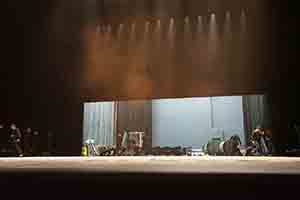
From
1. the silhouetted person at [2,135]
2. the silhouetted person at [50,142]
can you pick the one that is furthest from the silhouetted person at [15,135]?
the silhouetted person at [50,142]

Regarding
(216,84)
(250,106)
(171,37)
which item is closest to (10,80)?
(171,37)

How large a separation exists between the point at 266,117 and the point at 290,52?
46 cm

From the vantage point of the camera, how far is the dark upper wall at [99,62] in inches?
99.0

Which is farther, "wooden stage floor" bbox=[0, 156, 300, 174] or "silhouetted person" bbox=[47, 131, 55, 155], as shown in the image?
"silhouetted person" bbox=[47, 131, 55, 155]

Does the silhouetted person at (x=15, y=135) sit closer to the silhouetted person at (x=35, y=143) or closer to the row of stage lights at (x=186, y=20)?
the silhouetted person at (x=35, y=143)

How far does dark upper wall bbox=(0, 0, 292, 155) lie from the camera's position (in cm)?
251

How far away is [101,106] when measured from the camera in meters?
2.68

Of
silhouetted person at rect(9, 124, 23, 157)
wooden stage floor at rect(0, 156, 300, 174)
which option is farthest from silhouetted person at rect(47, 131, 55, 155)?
wooden stage floor at rect(0, 156, 300, 174)

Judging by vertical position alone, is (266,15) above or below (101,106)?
above
